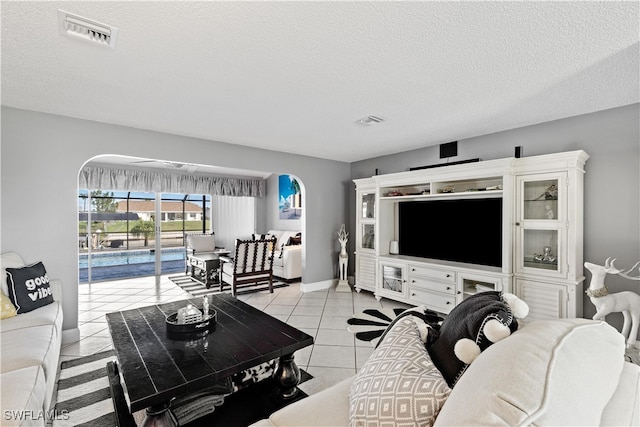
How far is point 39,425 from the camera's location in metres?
1.45

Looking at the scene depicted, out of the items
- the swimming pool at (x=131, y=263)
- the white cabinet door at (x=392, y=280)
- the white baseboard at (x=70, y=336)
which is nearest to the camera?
the white baseboard at (x=70, y=336)

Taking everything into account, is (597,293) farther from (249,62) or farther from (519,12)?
(249,62)

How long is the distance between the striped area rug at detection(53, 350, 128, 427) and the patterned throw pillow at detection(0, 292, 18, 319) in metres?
0.61

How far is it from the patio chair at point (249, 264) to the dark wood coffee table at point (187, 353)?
2292 millimetres

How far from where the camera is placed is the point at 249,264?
497 centimetres

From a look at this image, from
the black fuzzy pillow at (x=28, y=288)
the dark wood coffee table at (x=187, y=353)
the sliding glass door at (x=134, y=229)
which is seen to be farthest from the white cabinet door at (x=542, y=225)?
the sliding glass door at (x=134, y=229)

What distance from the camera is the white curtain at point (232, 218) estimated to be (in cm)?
818

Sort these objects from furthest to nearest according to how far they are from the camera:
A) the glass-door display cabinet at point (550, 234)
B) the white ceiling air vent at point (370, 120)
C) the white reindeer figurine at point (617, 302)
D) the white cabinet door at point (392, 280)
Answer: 1. the white cabinet door at point (392, 280)
2. the white ceiling air vent at point (370, 120)
3. the glass-door display cabinet at point (550, 234)
4. the white reindeer figurine at point (617, 302)

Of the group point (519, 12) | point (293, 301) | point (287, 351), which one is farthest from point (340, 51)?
point (293, 301)

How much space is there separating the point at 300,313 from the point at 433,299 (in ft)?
5.75

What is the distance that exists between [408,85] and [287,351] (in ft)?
7.11

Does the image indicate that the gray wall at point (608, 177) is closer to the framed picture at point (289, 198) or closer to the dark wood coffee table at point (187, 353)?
the dark wood coffee table at point (187, 353)

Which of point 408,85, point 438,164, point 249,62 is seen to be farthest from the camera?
point 438,164

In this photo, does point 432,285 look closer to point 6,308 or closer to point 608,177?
point 608,177
